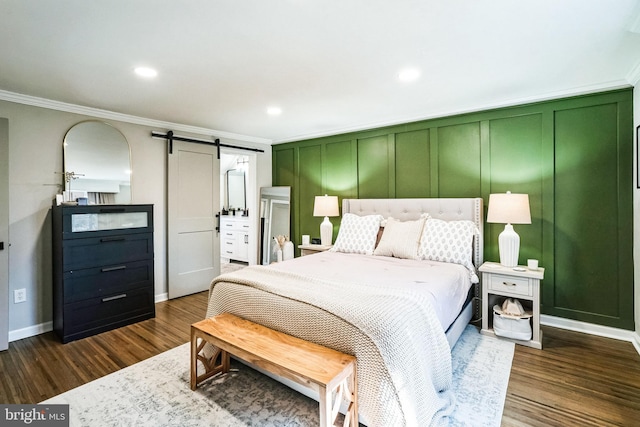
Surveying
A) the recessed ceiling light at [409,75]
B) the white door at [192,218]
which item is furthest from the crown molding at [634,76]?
the white door at [192,218]

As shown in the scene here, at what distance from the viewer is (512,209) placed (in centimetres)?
278

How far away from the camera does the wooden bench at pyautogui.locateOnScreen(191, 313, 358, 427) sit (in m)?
1.40

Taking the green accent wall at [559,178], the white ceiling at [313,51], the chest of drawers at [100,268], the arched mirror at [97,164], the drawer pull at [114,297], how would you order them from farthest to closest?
1. the arched mirror at [97,164]
2. the drawer pull at [114,297]
3. the chest of drawers at [100,268]
4. the green accent wall at [559,178]
5. the white ceiling at [313,51]

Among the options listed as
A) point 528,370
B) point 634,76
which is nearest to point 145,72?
point 528,370

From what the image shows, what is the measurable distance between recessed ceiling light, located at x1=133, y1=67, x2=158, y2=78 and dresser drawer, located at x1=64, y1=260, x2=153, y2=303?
6.41 ft

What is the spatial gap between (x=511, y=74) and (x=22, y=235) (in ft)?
15.6

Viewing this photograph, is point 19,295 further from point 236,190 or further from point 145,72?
point 236,190

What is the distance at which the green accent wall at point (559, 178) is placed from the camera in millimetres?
2748

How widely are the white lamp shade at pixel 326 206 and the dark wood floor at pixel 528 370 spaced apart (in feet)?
7.24

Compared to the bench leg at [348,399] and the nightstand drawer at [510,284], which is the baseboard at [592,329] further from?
the bench leg at [348,399]

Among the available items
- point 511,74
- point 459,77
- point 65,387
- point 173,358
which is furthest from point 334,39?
point 65,387

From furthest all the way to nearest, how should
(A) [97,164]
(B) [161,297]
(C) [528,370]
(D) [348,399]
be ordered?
1. (B) [161,297]
2. (A) [97,164]
3. (C) [528,370]
4. (D) [348,399]

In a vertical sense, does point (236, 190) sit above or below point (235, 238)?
above

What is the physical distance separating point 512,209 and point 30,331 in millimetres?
4808
